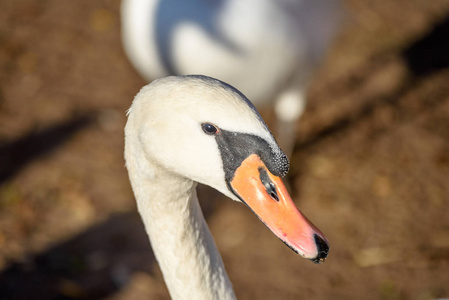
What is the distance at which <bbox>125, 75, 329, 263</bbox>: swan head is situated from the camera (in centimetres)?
116

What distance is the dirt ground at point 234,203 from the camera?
2811mm

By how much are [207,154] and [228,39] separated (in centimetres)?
159

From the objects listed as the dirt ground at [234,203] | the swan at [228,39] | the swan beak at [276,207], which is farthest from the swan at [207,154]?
the dirt ground at [234,203]

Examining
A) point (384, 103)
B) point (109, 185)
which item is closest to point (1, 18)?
point (109, 185)

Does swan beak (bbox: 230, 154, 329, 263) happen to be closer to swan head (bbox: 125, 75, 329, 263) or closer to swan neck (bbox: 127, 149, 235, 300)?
swan head (bbox: 125, 75, 329, 263)

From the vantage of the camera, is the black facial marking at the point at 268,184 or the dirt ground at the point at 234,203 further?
the dirt ground at the point at 234,203

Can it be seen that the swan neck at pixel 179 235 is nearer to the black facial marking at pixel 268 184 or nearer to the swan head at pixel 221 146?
the swan head at pixel 221 146

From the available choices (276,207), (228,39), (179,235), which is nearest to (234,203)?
(228,39)

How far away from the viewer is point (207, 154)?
1.23 meters

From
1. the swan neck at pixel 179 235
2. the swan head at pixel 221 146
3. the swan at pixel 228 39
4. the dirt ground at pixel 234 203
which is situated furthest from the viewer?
the dirt ground at pixel 234 203

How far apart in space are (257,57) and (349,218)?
3.80 feet

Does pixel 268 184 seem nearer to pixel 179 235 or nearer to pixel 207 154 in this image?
pixel 207 154

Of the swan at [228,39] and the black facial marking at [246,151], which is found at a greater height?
the swan at [228,39]

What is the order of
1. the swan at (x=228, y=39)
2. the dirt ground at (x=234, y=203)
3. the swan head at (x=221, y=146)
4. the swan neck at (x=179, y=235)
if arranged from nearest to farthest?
1. the swan head at (x=221, y=146)
2. the swan neck at (x=179, y=235)
3. the swan at (x=228, y=39)
4. the dirt ground at (x=234, y=203)
